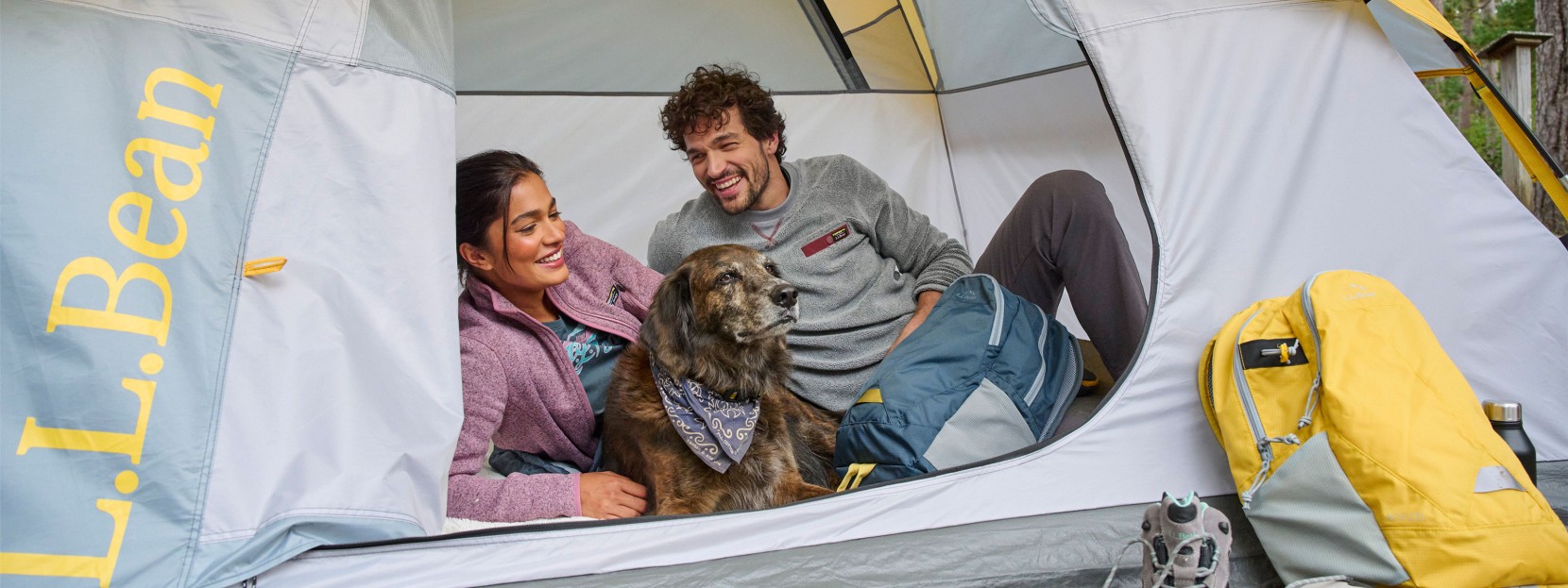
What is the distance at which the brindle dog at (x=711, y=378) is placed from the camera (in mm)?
2115

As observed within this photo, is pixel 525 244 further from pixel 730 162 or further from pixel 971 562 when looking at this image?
pixel 971 562

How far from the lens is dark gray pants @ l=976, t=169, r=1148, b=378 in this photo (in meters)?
2.23

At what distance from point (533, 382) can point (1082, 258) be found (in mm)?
1191

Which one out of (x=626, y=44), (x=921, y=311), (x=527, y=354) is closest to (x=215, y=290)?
(x=527, y=354)

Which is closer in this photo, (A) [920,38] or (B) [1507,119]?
(B) [1507,119]

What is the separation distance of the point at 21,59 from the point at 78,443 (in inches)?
21.3

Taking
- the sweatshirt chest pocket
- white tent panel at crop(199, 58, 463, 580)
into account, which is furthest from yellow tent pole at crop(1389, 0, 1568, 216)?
white tent panel at crop(199, 58, 463, 580)

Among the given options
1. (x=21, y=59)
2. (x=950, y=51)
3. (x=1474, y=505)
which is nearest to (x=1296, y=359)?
(x=1474, y=505)

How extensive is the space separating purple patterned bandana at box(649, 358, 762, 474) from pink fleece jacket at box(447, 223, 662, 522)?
0.74 ft

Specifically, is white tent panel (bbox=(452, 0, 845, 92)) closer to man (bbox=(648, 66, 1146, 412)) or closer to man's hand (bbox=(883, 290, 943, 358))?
man (bbox=(648, 66, 1146, 412))

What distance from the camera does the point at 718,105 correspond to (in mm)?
2496

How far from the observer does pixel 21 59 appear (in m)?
1.48

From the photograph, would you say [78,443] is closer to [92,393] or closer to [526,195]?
[92,393]

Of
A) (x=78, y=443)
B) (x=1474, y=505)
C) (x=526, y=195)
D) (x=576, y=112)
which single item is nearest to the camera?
(x=78, y=443)
